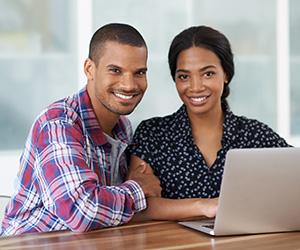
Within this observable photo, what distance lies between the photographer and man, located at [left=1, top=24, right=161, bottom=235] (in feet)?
5.27

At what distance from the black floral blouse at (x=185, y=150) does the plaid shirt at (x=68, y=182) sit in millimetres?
276

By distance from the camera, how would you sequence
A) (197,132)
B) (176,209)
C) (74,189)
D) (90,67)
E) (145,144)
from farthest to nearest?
(197,132) → (145,144) → (90,67) → (176,209) → (74,189)

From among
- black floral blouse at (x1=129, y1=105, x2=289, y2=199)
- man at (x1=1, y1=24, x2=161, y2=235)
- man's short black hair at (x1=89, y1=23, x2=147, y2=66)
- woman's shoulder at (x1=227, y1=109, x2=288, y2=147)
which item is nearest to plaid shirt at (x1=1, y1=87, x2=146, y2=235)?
man at (x1=1, y1=24, x2=161, y2=235)

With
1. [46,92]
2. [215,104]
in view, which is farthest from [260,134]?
[46,92]

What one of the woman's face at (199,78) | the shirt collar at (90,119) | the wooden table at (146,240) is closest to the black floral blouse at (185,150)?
the woman's face at (199,78)

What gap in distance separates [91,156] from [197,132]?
1.95ft

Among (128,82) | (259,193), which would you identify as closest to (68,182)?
(128,82)

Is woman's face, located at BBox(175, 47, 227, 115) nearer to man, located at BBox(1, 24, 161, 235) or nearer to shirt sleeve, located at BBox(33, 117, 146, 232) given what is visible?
man, located at BBox(1, 24, 161, 235)

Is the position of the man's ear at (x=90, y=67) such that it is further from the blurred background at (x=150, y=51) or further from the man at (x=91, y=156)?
the blurred background at (x=150, y=51)

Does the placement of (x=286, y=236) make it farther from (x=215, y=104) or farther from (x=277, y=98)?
(x=277, y=98)

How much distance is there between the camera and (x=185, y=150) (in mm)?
2189

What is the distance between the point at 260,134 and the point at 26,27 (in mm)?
1987

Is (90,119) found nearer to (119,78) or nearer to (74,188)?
(119,78)

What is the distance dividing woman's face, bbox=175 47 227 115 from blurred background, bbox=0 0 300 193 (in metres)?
1.24
